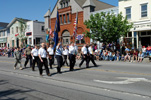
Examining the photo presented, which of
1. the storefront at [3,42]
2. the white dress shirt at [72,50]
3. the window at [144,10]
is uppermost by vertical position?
the window at [144,10]

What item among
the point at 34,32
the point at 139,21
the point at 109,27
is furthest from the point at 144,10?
the point at 34,32

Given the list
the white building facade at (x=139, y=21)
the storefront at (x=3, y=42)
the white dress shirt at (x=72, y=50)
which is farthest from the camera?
the storefront at (x=3, y=42)

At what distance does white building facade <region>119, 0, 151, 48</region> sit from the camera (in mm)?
22062

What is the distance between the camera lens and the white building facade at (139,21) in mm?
22062

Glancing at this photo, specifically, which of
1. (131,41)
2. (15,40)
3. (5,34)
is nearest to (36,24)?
(15,40)

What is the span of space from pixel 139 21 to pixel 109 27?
5127 mm

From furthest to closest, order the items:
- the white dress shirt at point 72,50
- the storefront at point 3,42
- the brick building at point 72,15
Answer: the storefront at point 3,42 < the brick building at point 72,15 < the white dress shirt at point 72,50

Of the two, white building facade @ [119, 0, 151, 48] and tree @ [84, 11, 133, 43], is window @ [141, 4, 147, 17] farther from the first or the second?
tree @ [84, 11, 133, 43]

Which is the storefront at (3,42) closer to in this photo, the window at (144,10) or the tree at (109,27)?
the tree at (109,27)

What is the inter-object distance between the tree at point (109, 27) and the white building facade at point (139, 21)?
2425 mm

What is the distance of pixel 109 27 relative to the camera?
2041 centimetres

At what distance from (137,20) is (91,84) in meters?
18.4

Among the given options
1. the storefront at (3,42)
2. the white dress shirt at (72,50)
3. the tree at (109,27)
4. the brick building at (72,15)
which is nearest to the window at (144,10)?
the tree at (109,27)

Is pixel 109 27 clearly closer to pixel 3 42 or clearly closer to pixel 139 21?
pixel 139 21
